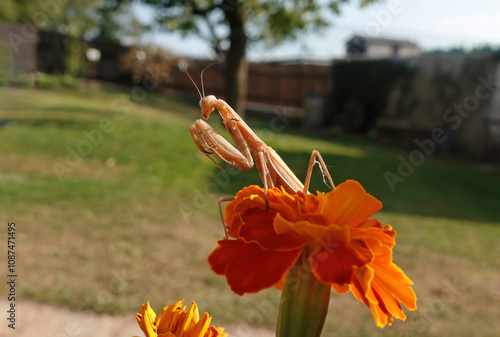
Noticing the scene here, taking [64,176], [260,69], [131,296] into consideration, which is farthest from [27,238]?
[260,69]

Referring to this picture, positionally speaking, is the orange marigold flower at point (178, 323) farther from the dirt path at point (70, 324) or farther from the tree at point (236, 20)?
the tree at point (236, 20)

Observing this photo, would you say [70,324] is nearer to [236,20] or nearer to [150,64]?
[236,20]

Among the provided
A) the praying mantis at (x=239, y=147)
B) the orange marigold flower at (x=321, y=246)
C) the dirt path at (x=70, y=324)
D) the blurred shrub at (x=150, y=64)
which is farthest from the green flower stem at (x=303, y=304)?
the blurred shrub at (x=150, y=64)

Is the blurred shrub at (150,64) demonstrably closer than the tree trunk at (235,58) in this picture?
No

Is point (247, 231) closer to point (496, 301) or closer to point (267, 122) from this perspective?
point (496, 301)

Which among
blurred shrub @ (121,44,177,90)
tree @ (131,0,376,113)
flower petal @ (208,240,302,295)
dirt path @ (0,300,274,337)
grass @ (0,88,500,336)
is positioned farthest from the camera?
blurred shrub @ (121,44,177,90)

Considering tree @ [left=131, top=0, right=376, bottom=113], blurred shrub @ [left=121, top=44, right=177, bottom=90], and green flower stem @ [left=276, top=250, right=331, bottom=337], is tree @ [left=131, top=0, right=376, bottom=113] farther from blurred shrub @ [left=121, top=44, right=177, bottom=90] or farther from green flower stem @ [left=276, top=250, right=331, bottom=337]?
green flower stem @ [left=276, top=250, right=331, bottom=337]

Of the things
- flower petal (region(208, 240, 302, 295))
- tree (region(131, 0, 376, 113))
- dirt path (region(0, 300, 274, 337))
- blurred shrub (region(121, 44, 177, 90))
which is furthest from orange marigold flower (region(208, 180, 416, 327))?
blurred shrub (region(121, 44, 177, 90))
